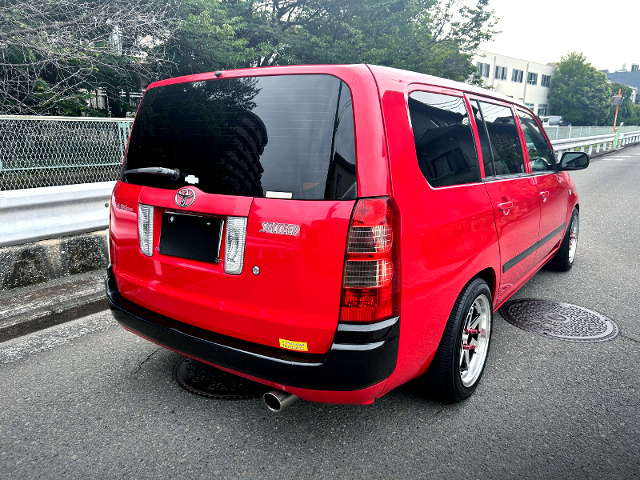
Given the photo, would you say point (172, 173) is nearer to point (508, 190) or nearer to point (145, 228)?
point (145, 228)

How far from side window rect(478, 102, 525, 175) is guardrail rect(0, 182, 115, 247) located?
3762 mm

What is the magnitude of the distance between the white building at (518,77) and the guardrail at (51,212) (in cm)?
5326

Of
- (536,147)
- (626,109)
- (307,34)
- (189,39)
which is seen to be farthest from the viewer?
(626,109)

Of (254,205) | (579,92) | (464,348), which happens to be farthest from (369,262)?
(579,92)

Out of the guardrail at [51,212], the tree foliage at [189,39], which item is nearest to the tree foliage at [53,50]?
the tree foliage at [189,39]

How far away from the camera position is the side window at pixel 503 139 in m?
3.08

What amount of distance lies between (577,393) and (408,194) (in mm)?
1784

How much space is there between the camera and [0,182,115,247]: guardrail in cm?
407

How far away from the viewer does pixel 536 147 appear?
4051 mm

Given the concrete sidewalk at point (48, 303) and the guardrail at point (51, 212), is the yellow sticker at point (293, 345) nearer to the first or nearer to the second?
the concrete sidewalk at point (48, 303)

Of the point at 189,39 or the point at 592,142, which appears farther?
the point at 592,142

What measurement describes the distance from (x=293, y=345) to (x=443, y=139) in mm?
1339

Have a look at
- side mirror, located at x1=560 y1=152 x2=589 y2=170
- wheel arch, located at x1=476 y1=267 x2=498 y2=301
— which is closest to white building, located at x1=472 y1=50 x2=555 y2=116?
side mirror, located at x1=560 y1=152 x2=589 y2=170

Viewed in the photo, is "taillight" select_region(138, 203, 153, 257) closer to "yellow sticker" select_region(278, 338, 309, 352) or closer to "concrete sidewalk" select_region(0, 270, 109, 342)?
"yellow sticker" select_region(278, 338, 309, 352)
